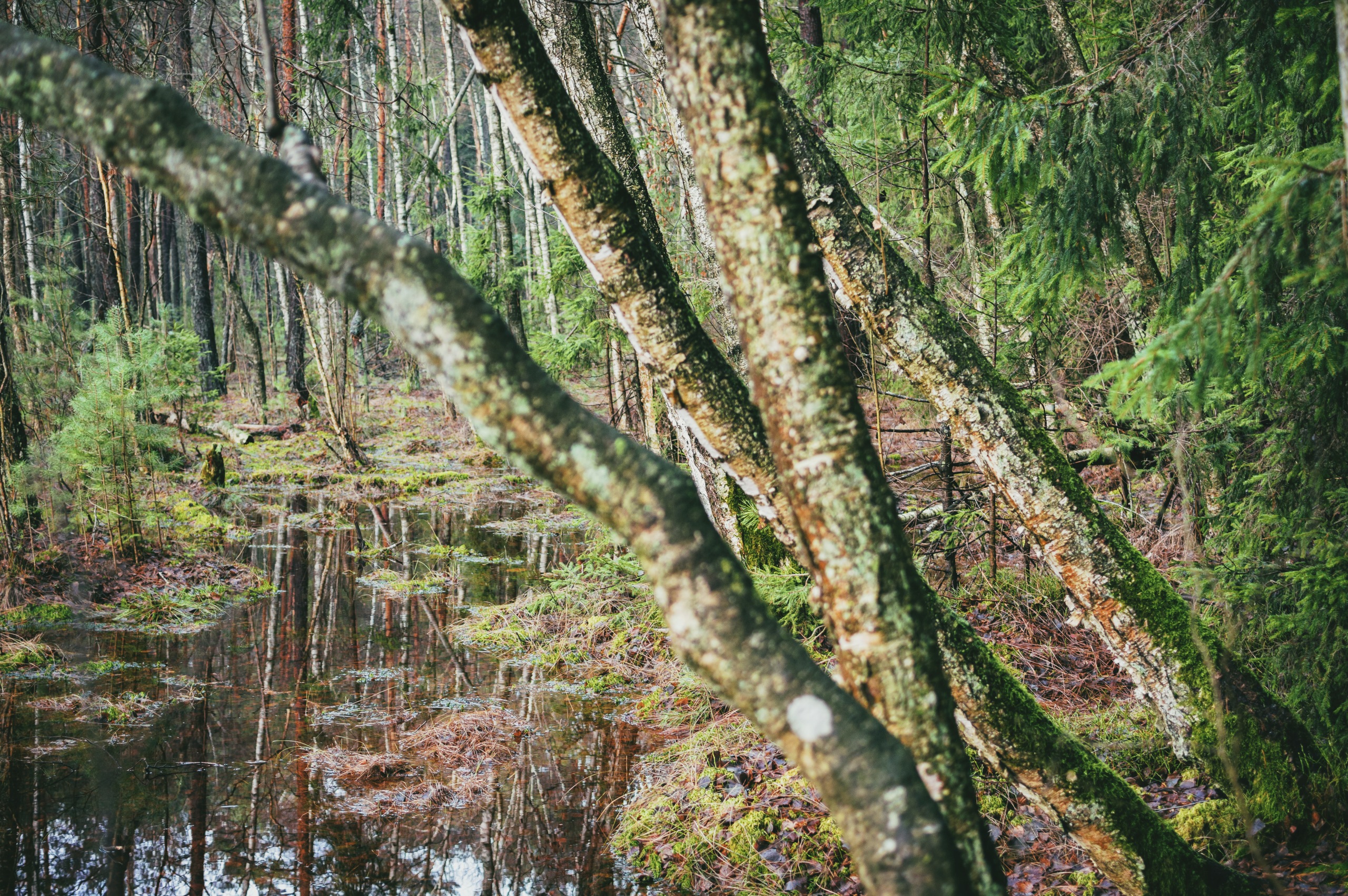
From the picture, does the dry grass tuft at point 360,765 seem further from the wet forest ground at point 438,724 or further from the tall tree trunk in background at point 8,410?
the tall tree trunk in background at point 8,410

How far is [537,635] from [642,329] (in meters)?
4.93

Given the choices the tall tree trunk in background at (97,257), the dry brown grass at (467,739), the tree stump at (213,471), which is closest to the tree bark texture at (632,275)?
the dry brown grass at (467,739)

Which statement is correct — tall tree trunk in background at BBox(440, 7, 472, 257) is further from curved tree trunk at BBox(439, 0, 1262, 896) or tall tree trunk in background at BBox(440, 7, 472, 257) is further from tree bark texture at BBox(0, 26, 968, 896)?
tree bark texture at BBox(0, 26, 968, 896)

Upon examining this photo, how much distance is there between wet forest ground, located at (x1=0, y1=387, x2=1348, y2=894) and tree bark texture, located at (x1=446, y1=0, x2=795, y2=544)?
6.79ft

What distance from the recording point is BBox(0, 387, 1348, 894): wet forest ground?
4.08 metres

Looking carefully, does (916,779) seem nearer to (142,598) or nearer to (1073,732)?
(1073,732)

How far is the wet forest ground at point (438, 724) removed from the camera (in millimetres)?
4082

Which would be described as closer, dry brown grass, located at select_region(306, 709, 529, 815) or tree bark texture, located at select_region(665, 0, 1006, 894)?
tree bark texture, located at select_region(665, 0, 1006, 894)

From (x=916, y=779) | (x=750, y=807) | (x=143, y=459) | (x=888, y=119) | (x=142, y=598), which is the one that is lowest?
(x=750, y=807)

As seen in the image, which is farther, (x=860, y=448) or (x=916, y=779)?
(x=860, y=448)

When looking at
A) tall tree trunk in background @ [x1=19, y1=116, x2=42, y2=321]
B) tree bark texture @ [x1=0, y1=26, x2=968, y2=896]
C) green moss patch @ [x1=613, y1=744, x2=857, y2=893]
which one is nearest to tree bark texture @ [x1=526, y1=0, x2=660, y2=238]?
tree bark texture @ [x1=0, y1=26, x2=968, y2=896]

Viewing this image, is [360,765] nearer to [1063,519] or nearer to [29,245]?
[1063,519]

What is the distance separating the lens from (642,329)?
10.1 feet

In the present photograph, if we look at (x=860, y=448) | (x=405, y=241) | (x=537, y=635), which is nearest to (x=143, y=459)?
(x=537, y=635)
